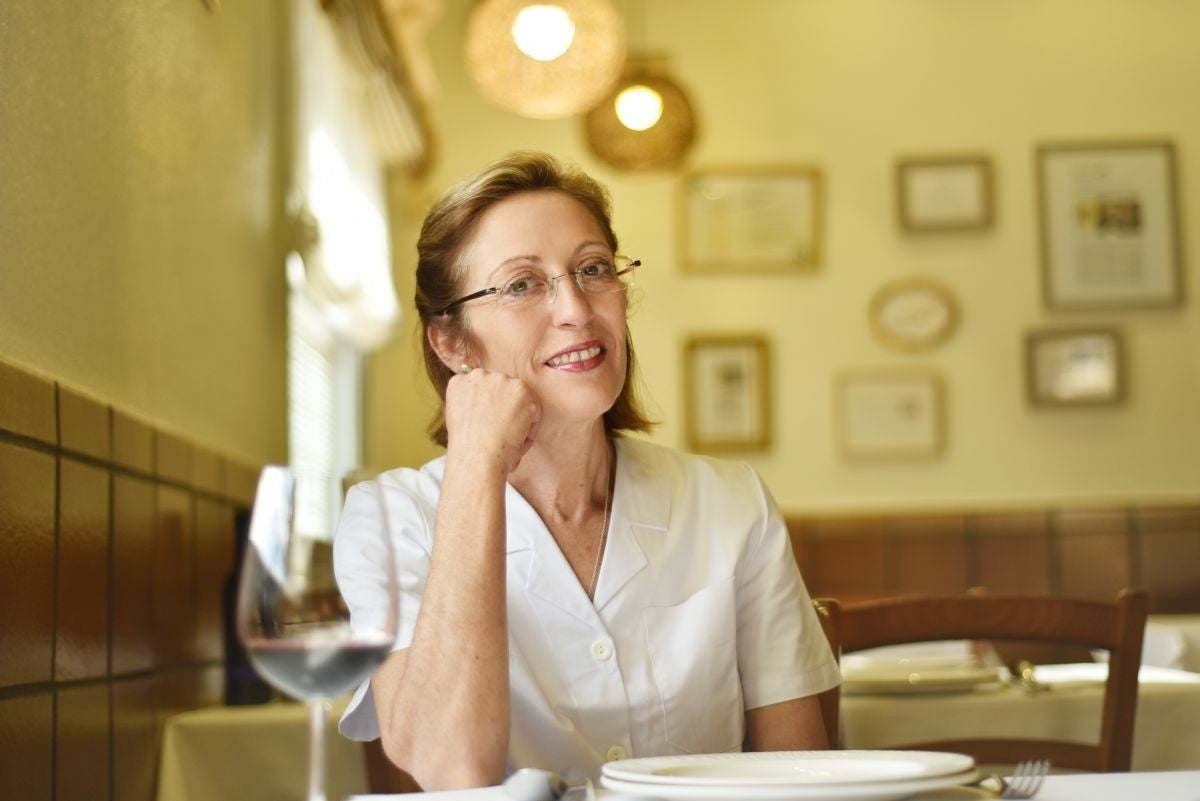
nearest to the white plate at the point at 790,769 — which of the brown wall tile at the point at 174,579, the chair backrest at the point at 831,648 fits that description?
the chair backrest at the point at 831,648

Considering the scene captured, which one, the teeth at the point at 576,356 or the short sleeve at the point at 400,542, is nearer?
the short sleeve at the point at 400,542

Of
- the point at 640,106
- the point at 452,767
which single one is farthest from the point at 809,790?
the point at 640,106

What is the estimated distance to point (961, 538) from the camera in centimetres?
468

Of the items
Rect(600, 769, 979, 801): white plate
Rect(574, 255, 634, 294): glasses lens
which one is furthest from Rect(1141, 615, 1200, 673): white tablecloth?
Rect(600, 769, 979, 801): white plate

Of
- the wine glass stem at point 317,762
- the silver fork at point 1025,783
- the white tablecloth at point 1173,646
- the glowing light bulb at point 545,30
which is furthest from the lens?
the glowing light bulb at point 545,30

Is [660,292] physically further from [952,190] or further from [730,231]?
[952,190]

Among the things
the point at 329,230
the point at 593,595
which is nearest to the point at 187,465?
the point at 593,595

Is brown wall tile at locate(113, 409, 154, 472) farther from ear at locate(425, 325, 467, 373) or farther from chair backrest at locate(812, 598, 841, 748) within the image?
chair backrest at locate(812, 598, 841, 748)

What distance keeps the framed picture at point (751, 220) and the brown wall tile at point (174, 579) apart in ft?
9.41

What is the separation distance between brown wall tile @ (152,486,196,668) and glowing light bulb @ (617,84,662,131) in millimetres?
2253

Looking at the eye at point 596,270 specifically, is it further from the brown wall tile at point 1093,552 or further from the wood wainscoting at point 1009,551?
the brown wall tile at point 1093,552

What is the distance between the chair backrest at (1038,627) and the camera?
1885mm

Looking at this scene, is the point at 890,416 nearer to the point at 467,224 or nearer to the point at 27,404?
the point at 467,224

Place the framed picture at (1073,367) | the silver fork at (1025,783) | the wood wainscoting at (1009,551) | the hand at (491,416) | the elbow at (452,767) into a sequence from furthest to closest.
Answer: the framed picture at (1073,367) → the wood wainscoting at (1009,551) → the hand at (491,416) → the elbow at (452,767) → the silver fork at (1025,783)
